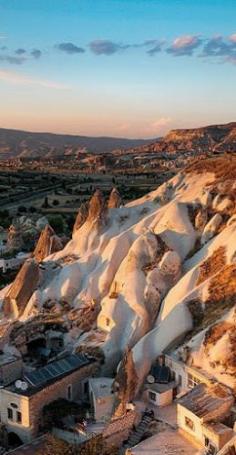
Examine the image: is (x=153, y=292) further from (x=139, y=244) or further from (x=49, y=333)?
(x=49, y=333)

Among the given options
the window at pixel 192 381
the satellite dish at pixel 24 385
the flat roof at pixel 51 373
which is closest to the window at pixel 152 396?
the window at pixel 192 381

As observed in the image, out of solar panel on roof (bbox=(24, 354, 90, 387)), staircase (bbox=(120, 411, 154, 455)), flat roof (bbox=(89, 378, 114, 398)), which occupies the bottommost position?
staircase (bbox=(120, 411, 154, 455))

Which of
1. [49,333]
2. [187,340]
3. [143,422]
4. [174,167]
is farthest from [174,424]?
[174,167]

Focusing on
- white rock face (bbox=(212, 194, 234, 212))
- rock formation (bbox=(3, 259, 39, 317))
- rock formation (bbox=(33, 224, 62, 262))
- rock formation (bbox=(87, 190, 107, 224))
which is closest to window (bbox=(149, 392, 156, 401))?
rock formation (bbox=(3, 259, 39, 317))

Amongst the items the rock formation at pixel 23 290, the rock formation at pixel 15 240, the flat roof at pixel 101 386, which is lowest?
the flat roof at pixel 101 386

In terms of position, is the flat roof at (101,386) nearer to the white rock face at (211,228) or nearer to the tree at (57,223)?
the white rock face at (211,228)

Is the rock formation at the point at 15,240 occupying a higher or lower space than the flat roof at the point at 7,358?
higher

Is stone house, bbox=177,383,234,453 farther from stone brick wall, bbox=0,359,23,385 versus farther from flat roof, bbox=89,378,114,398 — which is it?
stone brick wall, bbox=0,359,23,385

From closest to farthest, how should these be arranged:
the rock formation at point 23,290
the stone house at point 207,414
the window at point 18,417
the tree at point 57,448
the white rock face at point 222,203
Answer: the tree at point 57,448 → the stone house at point 207,414 → the window at point 18,417 → the rock formation at point 23,290 → the white rock face at point 222,203
